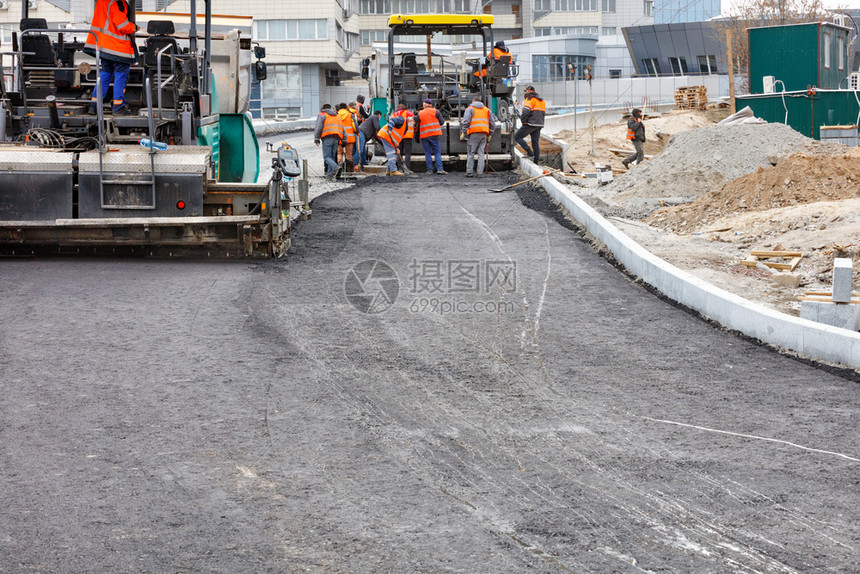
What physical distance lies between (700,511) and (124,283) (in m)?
6.33

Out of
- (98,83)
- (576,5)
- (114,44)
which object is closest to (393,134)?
(114,44)

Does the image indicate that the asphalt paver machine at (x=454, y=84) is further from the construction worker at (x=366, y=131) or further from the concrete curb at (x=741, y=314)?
the concrete curb at (x=741, y=314)

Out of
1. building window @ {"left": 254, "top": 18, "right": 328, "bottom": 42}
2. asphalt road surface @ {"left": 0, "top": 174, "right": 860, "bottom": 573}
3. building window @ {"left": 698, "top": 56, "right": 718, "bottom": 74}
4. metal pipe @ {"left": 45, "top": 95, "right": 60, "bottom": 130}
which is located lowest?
asphalt road surface @ {"left": 0, "top": 174, "right": 860, "bottom": 573}

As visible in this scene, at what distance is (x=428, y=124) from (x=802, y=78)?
11345 mm

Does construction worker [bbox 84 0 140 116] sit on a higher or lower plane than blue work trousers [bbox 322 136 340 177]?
higher

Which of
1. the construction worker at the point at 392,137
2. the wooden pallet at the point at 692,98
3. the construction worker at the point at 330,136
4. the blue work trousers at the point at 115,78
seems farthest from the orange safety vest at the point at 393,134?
the wooden pallet at the point at 692,98

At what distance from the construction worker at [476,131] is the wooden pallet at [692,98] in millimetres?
27012

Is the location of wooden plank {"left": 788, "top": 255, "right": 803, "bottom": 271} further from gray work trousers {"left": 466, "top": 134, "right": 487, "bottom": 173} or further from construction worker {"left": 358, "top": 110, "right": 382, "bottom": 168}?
construction worker {"left": 358, "top": 110, "right": 382, "bottom": 168}

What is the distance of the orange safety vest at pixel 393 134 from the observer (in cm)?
2044

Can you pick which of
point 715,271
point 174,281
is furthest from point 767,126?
point 174,281

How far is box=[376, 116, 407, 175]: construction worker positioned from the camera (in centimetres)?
2041

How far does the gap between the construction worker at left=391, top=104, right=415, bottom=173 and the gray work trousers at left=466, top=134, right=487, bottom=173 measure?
4.22 ft

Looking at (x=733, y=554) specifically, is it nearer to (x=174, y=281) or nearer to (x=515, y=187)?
(x=174, y=281)

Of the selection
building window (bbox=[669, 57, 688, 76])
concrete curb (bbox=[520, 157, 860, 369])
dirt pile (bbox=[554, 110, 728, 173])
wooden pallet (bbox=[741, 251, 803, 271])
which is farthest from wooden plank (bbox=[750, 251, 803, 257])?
building window (bbox=[669, 57, 688, 76])
